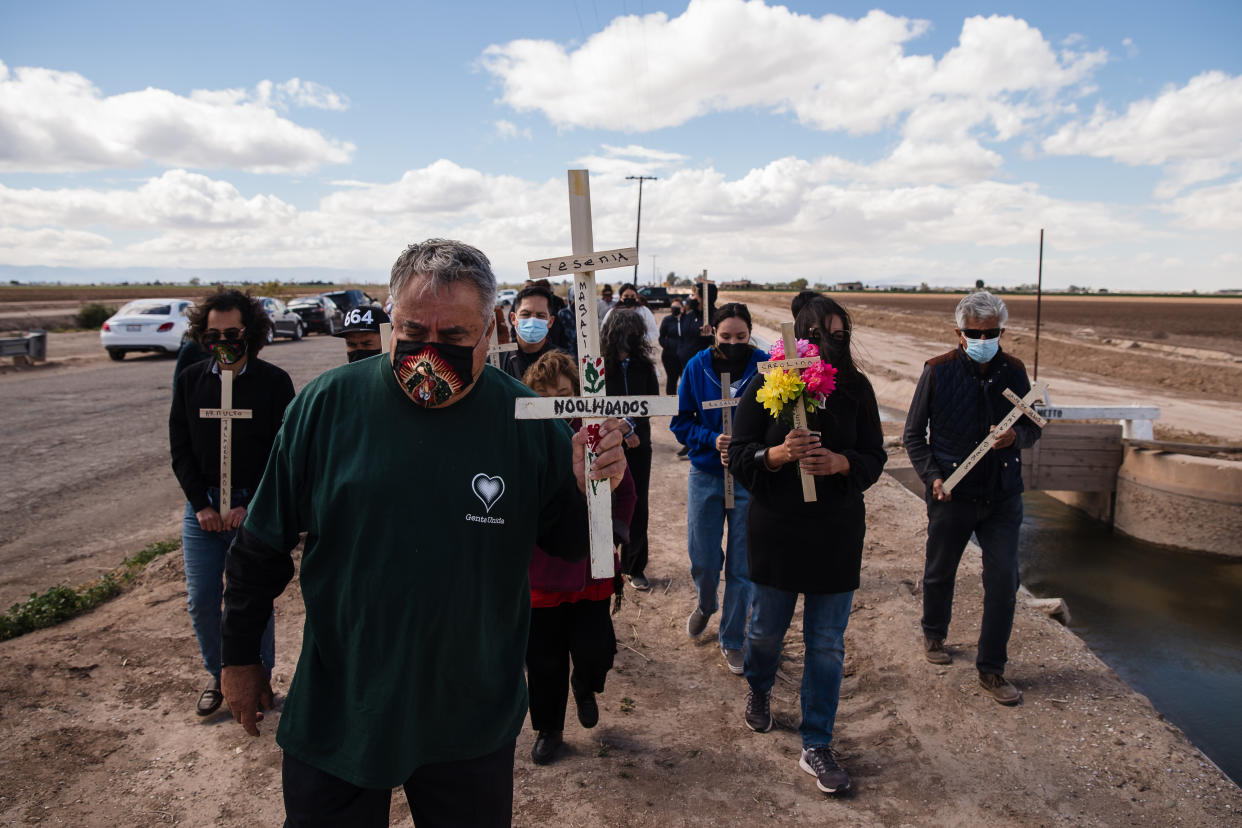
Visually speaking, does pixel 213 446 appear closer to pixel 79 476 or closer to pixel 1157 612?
pixel 79 476

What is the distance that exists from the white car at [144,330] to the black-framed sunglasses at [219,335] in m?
19.5

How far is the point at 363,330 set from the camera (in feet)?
14.3

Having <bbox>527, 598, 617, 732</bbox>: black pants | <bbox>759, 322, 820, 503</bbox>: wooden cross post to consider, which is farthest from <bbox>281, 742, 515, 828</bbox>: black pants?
<bbox>759, 322, 820, 503</bbox>: wooden cross post

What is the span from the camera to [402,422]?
1986mm

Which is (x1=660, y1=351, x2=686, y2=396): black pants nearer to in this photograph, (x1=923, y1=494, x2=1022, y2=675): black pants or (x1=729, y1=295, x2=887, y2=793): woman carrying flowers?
(x1=923, y1=494, x2=1022, y2=675): black pants

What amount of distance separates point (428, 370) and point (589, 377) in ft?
1.55

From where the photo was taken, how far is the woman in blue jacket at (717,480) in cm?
476

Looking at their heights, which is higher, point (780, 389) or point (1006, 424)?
point (780, 389)

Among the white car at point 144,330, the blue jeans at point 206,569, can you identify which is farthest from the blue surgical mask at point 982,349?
the white car at point 144,330

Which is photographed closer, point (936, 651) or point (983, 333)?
point (983, 333)

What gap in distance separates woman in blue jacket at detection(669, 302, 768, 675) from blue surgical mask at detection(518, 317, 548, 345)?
38.6 inches

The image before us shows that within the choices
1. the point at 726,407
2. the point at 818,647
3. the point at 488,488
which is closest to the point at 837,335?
the point at 726,407

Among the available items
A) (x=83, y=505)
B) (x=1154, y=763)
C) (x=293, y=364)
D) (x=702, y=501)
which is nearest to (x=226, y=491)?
(x=702, y=501)

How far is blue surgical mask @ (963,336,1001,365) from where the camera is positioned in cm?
450
